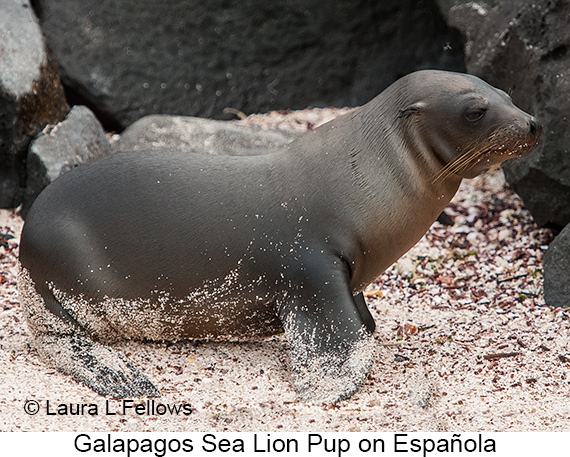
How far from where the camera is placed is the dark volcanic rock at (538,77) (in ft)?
16.3

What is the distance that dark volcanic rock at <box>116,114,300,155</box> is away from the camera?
5988 mm

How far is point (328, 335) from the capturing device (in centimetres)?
363

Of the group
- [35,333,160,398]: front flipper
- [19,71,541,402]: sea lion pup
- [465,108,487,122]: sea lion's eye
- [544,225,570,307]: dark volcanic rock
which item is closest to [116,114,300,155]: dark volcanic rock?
[19,71,541,402]: sea lion pup

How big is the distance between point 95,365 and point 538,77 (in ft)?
10.3

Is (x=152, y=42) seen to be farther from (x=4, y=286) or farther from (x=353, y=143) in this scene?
(x=353, y=143)

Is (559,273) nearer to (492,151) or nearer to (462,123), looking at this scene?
(492,151)

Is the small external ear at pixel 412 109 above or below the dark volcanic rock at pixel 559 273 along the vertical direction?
above

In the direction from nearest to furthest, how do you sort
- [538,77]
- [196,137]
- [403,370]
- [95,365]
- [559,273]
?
1. [95,365]
2. [403,370]
3. [559,273]
4. [538,77]
5. [196,137]

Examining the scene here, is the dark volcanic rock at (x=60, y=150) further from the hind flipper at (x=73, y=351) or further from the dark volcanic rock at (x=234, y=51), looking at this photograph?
the hind flipper at (x=73, y=351)

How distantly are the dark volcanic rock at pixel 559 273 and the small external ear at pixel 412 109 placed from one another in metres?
1.39

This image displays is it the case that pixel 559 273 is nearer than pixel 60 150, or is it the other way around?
pixel 559 273

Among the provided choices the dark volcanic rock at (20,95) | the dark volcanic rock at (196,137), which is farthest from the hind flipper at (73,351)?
the dark volcanic rock at (196,137)

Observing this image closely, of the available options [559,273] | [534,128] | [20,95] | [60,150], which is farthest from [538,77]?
[20,95]

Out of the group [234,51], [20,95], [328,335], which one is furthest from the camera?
[234,51]
